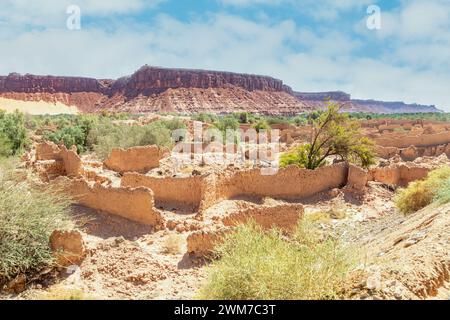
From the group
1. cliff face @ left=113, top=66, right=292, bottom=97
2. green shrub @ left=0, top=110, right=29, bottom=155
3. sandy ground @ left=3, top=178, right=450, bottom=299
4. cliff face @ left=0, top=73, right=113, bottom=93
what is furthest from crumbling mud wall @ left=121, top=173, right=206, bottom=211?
cliff face @ left=0, top=73, right=113, bottom=93

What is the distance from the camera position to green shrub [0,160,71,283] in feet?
25.7

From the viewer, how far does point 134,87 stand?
99250mm

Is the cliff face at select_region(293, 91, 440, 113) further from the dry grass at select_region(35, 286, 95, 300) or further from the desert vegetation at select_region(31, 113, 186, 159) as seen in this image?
the dry grass at select_region(35, 286, 95, 300)

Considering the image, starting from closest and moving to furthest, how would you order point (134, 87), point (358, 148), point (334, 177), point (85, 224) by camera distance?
point (85, 224) < point (334, 177) < point (358, 148) < point (134, 87)

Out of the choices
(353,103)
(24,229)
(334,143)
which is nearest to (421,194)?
(334,143)

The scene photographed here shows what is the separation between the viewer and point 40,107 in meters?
99.4

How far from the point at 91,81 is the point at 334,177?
10309cm

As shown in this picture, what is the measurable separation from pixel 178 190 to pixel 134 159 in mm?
5879

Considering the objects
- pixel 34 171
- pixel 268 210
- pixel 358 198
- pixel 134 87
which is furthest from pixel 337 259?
pixel 134 87

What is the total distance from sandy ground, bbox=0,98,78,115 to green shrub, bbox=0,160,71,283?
93899 mm

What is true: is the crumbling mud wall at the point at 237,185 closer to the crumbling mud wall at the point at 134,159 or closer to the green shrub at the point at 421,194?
the green shrub at the point at 421,194

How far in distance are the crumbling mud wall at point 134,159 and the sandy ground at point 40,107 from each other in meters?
85.6

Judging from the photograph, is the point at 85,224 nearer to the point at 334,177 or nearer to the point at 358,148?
the point at 334,177

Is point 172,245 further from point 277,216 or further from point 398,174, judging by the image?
point 398,174
